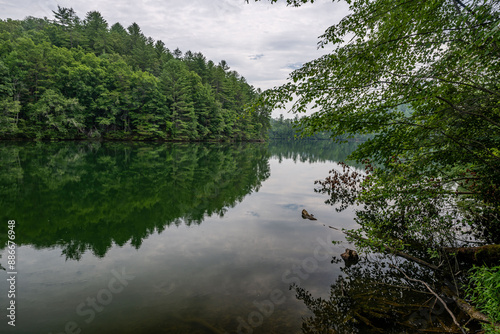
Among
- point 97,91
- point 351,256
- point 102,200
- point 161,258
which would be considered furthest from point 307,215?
point 97,91

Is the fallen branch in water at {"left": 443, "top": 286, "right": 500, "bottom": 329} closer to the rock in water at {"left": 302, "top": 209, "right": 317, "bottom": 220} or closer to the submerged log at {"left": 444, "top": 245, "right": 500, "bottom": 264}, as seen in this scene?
the submerged log at {"left": 444, "top": 245, "right": 500, "bottom": 264}

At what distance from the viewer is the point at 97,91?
52406 millimetres

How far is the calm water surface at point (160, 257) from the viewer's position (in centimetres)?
459

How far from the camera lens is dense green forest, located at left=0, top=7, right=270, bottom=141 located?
44.2 meters

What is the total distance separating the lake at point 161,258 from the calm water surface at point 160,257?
3cm

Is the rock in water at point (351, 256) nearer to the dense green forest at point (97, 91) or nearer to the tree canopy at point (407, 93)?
the tree canopy at point (407, 93)

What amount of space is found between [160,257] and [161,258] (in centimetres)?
→ 7

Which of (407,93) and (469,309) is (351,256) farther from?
(407,93)

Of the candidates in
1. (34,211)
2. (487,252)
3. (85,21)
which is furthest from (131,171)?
(85,21)

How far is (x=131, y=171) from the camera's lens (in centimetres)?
1903

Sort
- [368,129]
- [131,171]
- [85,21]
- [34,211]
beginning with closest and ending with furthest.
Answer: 1. [368,129]
2. [34,211]
3. [131,171]
4. [85,21]

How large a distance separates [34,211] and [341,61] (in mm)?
12179

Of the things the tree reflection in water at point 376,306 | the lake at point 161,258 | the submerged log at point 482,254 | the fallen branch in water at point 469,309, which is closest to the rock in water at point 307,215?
the lake at point 161,258

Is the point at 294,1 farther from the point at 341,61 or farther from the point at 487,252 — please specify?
the point at 487,252
